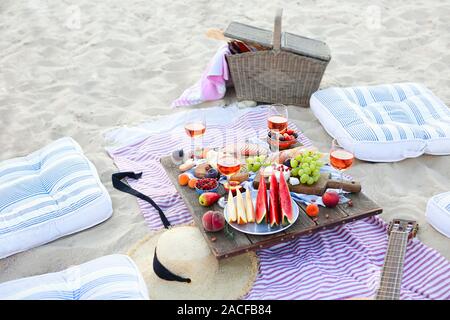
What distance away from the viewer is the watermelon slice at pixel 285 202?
284 cm

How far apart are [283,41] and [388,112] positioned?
45.4 inches

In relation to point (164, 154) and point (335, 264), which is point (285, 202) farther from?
point (164, 154)

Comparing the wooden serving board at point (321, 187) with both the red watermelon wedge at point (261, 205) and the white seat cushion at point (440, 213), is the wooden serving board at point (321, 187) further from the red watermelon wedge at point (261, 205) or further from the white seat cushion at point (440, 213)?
the white seat cushion at point (440, 213)

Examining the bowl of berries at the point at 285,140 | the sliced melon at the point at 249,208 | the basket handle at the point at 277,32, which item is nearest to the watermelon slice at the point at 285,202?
the sliced melon at the point at 249,208

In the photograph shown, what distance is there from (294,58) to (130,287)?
2.80m

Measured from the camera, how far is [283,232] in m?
2.82

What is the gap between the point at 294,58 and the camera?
454cm

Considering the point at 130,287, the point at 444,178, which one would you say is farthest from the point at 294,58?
the point at 130,287

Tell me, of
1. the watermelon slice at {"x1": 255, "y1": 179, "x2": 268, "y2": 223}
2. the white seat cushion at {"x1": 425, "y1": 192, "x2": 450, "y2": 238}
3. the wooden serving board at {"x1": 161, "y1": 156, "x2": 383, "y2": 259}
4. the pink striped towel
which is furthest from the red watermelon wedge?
the pink striped towel

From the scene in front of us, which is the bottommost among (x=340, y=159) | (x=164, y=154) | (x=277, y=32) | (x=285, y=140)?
(x=164, y=154)

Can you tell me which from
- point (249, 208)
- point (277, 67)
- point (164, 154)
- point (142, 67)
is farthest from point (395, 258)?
point (142, 67)

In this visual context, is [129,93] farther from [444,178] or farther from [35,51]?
[444,178]

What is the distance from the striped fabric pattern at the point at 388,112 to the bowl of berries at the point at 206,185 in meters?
1.34
